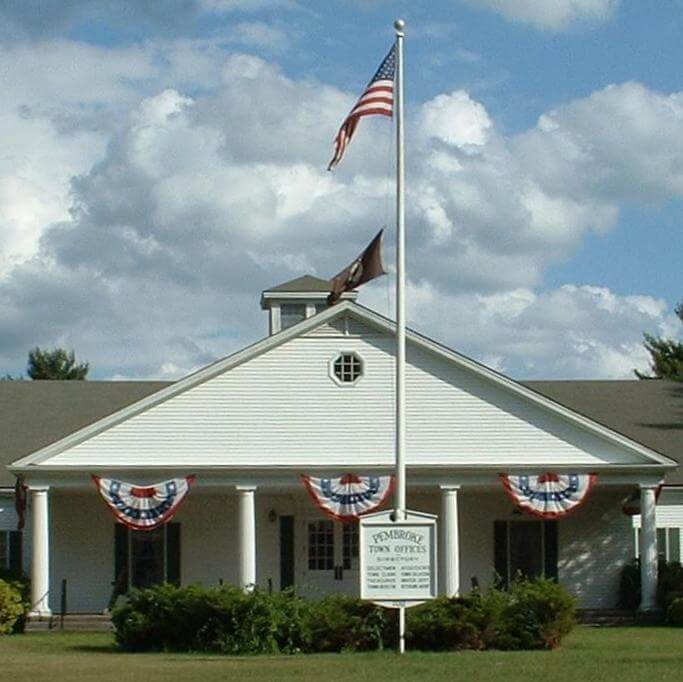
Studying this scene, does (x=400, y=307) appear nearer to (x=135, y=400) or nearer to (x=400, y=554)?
(x=400, y=554)

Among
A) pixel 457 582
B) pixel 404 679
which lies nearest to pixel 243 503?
pixel 457 582

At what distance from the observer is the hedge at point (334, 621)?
2427 cm

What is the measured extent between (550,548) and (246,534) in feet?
24.6

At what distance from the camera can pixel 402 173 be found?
2419cm

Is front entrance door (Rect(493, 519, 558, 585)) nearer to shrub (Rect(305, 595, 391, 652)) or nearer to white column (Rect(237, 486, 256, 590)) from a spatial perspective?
white column (Rect(237, 486, 256, 590))

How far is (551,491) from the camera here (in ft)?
110

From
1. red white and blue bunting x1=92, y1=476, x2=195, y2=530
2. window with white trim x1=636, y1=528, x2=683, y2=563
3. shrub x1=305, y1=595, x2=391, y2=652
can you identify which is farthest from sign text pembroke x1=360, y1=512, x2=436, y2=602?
window with white trim x1=636, y1=528, x2=683, y2=563

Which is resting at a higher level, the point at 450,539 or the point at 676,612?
the point at 450,539

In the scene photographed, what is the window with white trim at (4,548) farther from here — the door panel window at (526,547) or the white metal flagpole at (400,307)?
the white metal flagpole at (400,307)

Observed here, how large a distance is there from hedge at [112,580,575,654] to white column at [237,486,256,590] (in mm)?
7852

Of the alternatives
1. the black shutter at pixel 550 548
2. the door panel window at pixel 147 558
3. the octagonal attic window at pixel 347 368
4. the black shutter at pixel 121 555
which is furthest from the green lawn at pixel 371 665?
the black shutter at pixel 550 548

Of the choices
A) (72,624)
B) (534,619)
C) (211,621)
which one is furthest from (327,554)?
(534,619)

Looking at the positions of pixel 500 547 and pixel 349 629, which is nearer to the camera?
pixel 349 629

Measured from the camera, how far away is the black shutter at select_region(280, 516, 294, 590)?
36.2 metres
